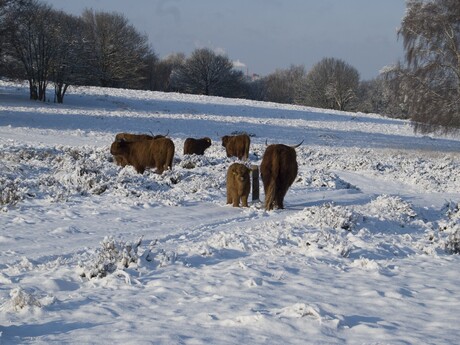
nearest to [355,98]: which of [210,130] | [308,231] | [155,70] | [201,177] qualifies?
[155,70]

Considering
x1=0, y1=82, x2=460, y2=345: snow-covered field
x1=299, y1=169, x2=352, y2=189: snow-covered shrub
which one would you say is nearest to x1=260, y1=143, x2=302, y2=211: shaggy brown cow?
x1=0, y1=82, x2=460, y2=345: snow-covered field

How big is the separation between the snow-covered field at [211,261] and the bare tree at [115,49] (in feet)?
135

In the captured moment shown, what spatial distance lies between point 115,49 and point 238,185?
160 feet

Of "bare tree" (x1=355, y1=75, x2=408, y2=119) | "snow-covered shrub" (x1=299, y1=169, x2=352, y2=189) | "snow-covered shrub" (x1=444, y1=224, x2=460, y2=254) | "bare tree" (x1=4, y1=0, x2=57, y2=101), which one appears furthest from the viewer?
"bare tree" (x1=4, y1=0, x2=57, y2=101)

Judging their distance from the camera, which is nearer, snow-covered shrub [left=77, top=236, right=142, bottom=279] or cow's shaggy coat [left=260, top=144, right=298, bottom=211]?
snow-covered shrub [left=77, top=236, right=142, bottom=279]

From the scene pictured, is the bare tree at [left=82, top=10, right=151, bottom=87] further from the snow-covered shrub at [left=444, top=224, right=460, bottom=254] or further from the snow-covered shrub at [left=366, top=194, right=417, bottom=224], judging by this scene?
the snow-covered shrub at [left=444, top=224, right=460, bottom=254]

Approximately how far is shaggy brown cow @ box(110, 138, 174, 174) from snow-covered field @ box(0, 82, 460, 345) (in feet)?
1.90

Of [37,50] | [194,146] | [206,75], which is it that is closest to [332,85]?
[206,75]

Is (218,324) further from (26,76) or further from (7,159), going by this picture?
(26,76)

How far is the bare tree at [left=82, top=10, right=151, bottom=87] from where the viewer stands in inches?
2211

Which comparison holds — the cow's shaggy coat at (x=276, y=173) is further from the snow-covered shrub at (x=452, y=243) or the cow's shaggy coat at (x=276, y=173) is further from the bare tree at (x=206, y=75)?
the bare tree at (x=206, y=75)

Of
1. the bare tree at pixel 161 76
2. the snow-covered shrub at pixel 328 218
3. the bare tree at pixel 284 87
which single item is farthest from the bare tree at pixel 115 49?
the snow-covered shrub at pixel 328 218

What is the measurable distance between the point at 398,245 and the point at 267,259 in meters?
2.36

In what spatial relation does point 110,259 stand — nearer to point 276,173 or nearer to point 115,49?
point 276,173
